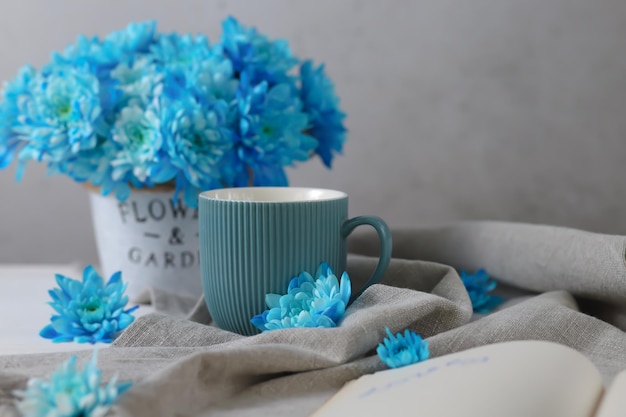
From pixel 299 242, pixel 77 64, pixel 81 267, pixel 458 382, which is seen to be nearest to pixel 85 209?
pixel 81 267

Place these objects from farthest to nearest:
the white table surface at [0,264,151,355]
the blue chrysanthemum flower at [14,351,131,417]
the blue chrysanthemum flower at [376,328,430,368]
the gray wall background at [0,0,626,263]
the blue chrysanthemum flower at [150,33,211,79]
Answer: the gray wall background at [0,0,626,263] < the blue chrysanthemum flower at [150,33,211,79] < the white table surface at [0,264,151,355] < the blue chrysanthemum flower at [376,328,430,368] < the blue chrysanthemum flower at [14,351,131,417]

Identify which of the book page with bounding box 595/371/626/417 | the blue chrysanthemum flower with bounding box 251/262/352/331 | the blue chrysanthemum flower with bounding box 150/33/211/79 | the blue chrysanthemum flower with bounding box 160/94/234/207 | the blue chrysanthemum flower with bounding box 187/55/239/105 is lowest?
the book page with bounding box 595/371/626/417

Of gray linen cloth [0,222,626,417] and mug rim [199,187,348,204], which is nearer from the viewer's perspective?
gray linen cloth [0,222,626,417]

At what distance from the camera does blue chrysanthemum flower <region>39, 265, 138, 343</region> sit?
2.14 ft

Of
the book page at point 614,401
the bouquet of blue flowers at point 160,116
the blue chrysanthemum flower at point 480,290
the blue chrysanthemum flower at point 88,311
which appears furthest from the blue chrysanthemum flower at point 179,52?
the book page at point 614,401

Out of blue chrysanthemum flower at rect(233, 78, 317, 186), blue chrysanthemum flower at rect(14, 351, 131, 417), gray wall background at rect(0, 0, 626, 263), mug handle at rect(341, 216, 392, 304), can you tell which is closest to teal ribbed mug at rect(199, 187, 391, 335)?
mug handle at rect(341, 216, 392, 304)

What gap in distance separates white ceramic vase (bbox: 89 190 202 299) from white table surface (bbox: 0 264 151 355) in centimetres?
Answer: 4

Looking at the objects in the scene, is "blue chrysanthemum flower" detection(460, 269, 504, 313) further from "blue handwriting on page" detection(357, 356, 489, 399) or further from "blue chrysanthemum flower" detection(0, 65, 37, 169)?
"blue chrysanthemum flower" detection(0, 65, 37, 169)

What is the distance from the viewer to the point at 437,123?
47.7 inches

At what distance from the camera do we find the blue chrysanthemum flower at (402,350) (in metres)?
0.51

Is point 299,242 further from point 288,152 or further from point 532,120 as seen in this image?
point 532,120

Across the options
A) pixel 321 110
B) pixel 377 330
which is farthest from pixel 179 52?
pixel 377 330

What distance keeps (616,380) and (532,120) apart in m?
0.78

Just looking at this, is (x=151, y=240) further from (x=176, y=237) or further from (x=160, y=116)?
(x=160, y=116)
